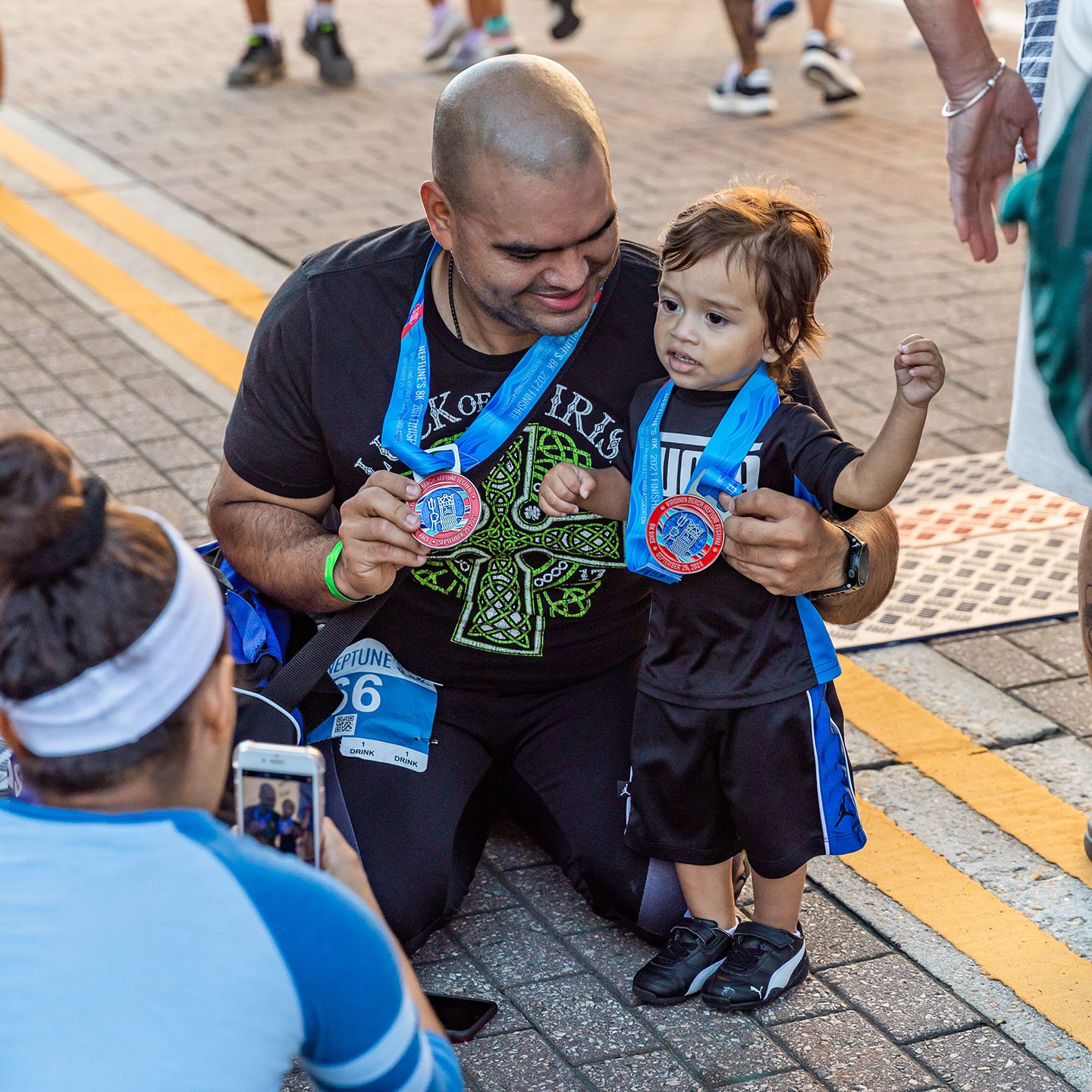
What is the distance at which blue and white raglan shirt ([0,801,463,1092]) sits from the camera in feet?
5.03

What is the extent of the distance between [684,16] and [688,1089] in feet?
35.0

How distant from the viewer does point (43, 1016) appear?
153 cm

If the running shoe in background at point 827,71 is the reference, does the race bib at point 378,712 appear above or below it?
below

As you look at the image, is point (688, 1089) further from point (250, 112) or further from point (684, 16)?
point (684, 16)

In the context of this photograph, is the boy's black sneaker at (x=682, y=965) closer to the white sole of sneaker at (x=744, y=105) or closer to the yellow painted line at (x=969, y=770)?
the yellow painted line at (x=969, y=770)

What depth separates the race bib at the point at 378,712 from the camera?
2.99m

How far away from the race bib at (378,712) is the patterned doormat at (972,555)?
1.31 meters

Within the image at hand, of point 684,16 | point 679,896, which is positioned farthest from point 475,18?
point 679,896

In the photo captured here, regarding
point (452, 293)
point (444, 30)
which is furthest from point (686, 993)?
point (444, 30)

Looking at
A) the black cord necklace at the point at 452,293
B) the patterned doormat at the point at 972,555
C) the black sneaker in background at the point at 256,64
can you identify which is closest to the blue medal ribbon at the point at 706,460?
the black cord necklace at the point at 452,293

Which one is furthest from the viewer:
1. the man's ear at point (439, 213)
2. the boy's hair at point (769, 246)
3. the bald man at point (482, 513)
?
the man's ear at point (439, 213)

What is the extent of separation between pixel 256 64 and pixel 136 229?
3070mm

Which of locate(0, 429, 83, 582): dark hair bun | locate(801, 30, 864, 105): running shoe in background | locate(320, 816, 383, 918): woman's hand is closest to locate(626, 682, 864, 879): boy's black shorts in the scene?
locate(320, 816, 383, 918): woman's hand

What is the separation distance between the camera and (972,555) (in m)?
4.32
